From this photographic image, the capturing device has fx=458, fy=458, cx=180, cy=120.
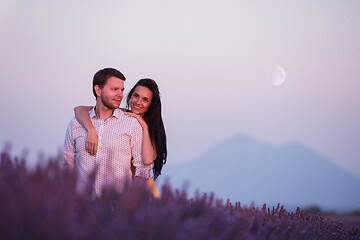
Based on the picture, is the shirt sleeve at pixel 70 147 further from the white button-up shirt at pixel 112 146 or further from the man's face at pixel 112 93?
the man's face at pixel 112 93

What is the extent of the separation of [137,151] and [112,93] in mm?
902

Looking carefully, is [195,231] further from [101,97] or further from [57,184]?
[101,97]

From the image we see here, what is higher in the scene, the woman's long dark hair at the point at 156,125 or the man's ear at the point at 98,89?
the man's ear at the point at 98,89

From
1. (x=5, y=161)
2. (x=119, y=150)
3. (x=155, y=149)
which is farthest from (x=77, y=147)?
(x=5, y=161)

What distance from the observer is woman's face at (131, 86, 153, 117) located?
750 centimetres

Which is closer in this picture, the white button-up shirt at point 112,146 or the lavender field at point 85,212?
the lavender field at point 85,212

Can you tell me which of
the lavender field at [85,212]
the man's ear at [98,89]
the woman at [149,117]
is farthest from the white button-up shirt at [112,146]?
the lavender field at [85,212]

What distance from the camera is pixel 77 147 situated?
21.3 ft

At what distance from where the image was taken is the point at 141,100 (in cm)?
754

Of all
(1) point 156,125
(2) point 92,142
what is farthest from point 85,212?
(1) point 156,125

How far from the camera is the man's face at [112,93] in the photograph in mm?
6462

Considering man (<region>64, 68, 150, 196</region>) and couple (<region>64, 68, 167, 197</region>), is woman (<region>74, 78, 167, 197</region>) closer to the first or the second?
couple (<region>64, 68, 167, 197</region>)

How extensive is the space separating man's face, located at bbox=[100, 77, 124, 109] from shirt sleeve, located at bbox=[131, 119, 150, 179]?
0.40m

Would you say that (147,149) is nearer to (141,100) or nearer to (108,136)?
(108,136)
